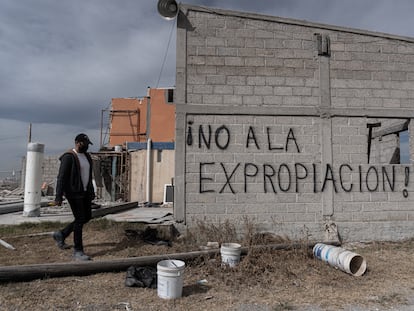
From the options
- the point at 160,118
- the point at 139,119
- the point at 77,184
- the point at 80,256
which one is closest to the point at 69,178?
the point at 77,184

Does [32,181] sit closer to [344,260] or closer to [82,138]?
[82,138]

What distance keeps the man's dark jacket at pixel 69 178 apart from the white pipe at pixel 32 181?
4.59 meters

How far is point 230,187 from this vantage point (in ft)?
23.0

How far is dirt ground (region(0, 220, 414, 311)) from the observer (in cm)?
→ 420

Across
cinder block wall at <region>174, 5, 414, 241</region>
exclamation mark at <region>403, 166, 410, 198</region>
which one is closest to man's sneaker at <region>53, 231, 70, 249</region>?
cinder block wall at <region>174, 5, 414, 241</region>

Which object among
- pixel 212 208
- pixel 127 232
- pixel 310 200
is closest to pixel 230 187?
pixel 212 208

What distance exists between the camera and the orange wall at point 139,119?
2234cm

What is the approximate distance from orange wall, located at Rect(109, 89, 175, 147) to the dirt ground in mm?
15605

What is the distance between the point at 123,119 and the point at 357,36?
699 inches

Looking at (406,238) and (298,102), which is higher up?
(298,102)

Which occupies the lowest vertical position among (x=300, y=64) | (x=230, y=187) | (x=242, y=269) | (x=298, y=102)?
(x=242, y=269)

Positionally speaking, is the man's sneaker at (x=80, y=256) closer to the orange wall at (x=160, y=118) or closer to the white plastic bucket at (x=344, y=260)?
the white plastic bucket at (x=344, y=260)

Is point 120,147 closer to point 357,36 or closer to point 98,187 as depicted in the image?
point 98,187

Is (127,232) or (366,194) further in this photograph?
(366,194)
